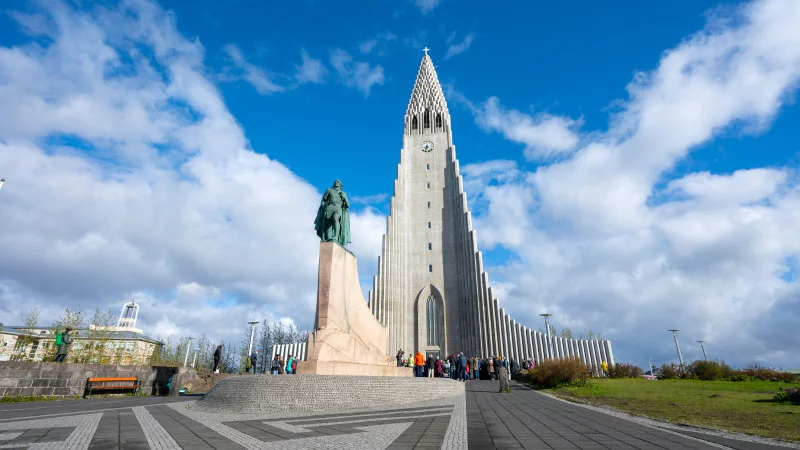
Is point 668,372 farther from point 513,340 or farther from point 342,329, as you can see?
point 342,329

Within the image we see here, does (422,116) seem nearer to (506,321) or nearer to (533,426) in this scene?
(506,321)

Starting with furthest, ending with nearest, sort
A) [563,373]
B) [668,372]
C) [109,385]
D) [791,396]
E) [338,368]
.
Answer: [668,372], [563,373], [109,385], [338,368], [791,396]

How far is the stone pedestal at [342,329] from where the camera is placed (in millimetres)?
10961

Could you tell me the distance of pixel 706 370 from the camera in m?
17.3

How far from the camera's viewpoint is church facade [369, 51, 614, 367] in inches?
1129

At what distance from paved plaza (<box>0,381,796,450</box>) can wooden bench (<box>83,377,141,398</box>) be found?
5066mm

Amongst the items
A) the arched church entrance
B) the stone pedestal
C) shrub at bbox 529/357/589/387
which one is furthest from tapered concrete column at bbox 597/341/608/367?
the stone pedestal

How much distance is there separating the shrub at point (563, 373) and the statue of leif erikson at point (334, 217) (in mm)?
9173

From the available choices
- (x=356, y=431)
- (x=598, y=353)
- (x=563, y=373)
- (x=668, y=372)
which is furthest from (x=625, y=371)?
(x=356, y=431)

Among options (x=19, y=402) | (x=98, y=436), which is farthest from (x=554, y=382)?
(x=19, y=402)

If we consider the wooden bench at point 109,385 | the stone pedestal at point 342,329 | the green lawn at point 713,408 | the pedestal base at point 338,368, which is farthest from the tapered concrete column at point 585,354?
the wooden bench at point 109,385

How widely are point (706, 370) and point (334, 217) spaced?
17671 mm

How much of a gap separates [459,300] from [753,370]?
17.6m

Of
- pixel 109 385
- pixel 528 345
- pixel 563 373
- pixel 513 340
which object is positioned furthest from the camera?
pixel 513 340
